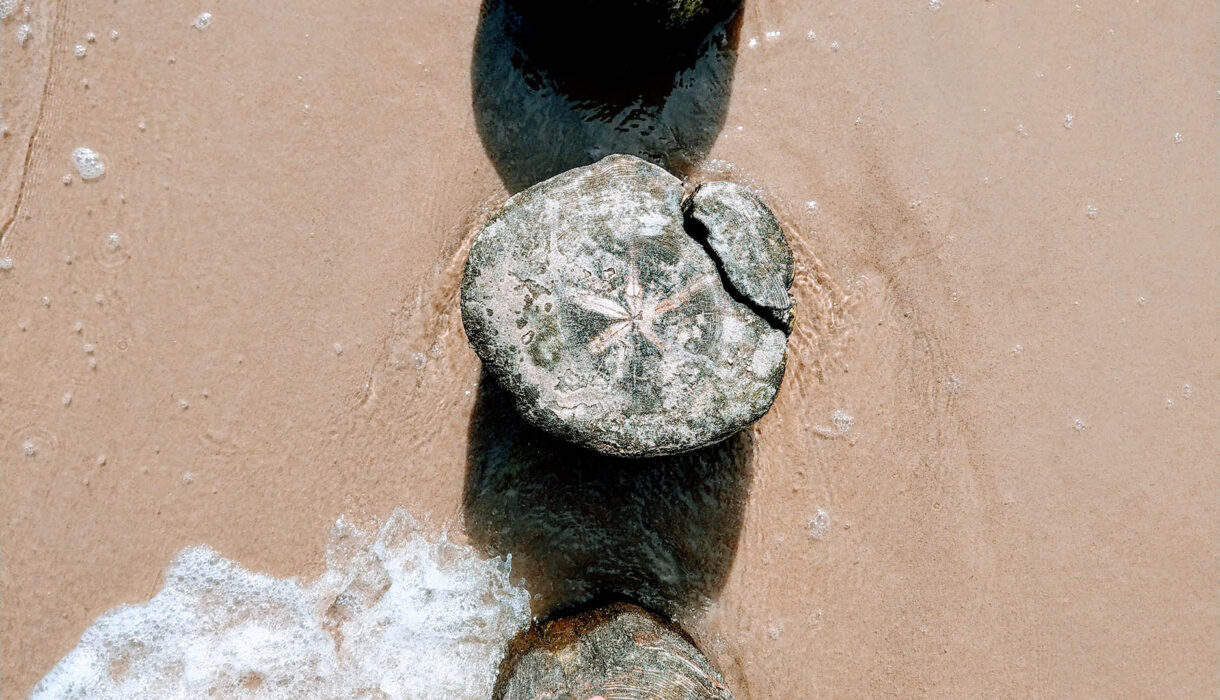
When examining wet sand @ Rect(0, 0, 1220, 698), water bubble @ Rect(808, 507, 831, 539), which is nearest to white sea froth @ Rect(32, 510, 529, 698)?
wet sand @ Rect(0, 0, 1220, 698)

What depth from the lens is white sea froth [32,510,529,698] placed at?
11.2ft

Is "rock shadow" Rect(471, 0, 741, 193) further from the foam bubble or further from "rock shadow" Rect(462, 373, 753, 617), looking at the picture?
the foam bubble

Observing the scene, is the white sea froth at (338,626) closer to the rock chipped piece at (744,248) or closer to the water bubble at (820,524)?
the water bubble at (820,524)

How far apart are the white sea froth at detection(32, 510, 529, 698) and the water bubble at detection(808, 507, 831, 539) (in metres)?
1.37

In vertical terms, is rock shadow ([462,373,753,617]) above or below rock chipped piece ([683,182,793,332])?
below

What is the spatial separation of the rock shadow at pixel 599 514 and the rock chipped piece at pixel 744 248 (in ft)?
2.99

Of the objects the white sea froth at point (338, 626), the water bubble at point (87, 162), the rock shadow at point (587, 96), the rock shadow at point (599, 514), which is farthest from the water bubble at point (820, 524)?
the water bubble at point (87, 162)

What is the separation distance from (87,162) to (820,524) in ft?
12.1

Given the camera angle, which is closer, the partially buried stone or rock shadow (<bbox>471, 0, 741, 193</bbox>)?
the partially buried stone

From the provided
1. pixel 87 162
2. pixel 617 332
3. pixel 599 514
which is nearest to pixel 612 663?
pixel 599 514

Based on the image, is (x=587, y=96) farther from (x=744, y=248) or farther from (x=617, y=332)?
(x=617, y=332)

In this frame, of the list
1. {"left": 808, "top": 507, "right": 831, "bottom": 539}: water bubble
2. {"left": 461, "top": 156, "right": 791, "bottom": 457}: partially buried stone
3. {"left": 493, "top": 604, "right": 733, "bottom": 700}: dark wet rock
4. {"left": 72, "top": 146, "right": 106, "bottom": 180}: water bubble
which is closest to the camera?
{"left": 461, "top": 156, "right": 791, "bottom": 457}: partially buried stone

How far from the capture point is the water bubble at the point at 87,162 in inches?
131

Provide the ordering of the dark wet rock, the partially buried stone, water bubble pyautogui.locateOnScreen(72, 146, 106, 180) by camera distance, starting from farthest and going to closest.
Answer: water bubble pyautogui.locateOnScreen(72, 146, 106, 180) → the dark wet rock → the partially buried stone
